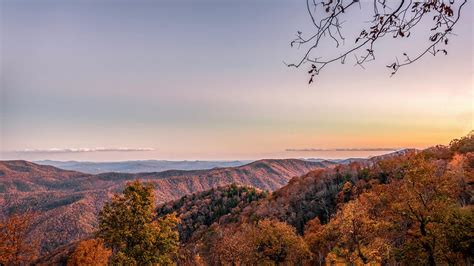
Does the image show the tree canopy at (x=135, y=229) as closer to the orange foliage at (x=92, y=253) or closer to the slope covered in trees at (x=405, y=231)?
the slope covered in trees at (x=405, y=231)

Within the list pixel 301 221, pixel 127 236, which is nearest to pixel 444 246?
pixel 127 236

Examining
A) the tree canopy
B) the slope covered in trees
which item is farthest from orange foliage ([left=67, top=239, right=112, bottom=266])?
the tree canopy

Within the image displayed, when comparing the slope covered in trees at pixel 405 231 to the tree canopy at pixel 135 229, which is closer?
the tree canopy at pixel 135 229

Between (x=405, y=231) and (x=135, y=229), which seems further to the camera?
(x=405, y=231)

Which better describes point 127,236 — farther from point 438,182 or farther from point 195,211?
point 195,211

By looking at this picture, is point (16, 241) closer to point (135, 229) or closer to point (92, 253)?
point (135, 229)

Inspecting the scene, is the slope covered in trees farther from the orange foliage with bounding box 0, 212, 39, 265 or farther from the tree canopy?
the orange foliage with bounding box 0, 212, 39, 265

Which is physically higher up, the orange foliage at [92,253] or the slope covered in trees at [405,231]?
the slope covered in trees at [405,231]

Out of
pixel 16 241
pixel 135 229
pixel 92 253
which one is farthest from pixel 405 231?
pixel 92 253

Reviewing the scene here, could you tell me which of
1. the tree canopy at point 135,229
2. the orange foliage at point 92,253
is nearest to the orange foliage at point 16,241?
the tree canopy at point 135,229

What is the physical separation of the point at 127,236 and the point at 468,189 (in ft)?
164

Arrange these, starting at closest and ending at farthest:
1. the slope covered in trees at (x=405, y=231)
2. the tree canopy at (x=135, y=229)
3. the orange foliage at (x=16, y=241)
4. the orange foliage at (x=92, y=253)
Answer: the tree canopy at (x=135, y=229) < the slope covered in trees at (x=405, y=231) < the orange foliage at (x=16, y=241) < the orange foliage at (x=92, y=253)

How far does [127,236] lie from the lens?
24453 mm

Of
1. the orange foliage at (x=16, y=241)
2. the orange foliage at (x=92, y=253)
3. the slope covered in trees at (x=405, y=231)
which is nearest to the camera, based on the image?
the slope covered in trees at (x=405, y=231)
